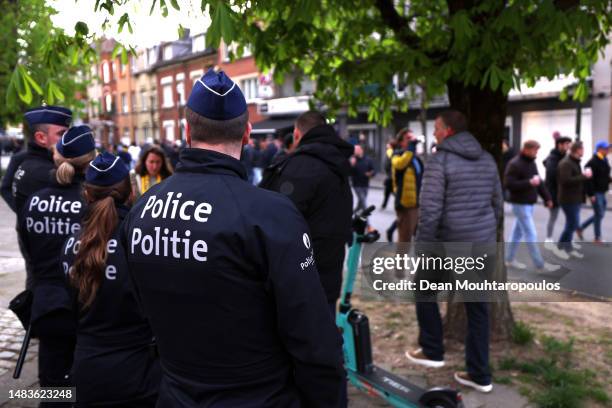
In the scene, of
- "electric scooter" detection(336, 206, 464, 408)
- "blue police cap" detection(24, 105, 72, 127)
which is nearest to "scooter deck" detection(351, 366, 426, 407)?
"electric scooter" detection(336, 206, 464, 408)

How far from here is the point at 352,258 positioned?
3.81m

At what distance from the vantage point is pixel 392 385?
3.62 meters

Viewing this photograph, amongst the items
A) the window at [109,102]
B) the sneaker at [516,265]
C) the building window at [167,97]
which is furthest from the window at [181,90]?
the sneaker at [516,265]

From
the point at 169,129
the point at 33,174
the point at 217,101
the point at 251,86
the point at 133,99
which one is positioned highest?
the point at 133,99

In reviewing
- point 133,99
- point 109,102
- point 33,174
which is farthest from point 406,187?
point 109,102

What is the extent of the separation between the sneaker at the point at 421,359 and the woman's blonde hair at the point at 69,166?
2.83m

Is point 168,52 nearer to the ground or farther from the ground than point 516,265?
farther from the ground

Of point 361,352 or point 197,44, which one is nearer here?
point 361,352

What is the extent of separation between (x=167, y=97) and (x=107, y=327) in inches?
1618

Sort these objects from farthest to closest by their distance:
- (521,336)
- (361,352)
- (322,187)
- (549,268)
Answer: (549,268)
(521,336)
(361,352)
(322,187)

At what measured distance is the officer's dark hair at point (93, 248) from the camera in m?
2.46

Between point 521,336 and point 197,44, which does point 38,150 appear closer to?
point 521,336

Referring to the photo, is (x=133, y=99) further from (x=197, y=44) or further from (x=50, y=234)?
(x=50, y=234)

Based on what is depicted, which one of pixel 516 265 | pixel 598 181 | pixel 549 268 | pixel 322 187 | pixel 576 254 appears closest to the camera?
pixel 322 187
